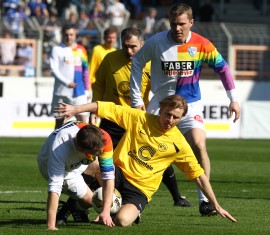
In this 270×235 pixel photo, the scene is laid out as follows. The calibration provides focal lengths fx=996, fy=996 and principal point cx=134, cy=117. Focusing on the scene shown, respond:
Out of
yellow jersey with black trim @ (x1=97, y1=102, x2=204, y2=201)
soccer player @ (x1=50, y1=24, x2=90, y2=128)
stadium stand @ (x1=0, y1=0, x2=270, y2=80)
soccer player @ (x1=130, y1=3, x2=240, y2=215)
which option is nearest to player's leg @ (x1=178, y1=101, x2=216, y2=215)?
soccer player @ (x1=130, y1=3, x2=240, y2=215)

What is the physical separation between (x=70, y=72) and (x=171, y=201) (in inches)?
241

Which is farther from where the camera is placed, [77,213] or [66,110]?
[77,213]

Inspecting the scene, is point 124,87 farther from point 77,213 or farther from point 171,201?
point 77,213

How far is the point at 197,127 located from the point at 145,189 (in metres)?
1.43

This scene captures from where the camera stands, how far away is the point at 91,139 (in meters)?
8.78

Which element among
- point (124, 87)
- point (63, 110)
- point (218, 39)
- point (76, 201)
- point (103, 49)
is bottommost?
point (76, 201)

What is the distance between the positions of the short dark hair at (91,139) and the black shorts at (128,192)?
1.19 meters

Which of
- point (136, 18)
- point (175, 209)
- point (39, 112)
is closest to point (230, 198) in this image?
point (175, 209)

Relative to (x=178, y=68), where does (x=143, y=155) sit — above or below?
below

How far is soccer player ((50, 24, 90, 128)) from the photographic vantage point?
704 inches

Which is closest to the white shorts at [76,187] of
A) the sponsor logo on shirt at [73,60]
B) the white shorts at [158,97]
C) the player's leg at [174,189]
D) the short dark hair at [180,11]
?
the white shorts at [158,97]

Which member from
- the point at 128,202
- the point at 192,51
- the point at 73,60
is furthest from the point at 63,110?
the point at 73,60

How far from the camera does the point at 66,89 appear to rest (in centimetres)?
1834

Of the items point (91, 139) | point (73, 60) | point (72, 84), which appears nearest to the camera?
point (91, 139)
